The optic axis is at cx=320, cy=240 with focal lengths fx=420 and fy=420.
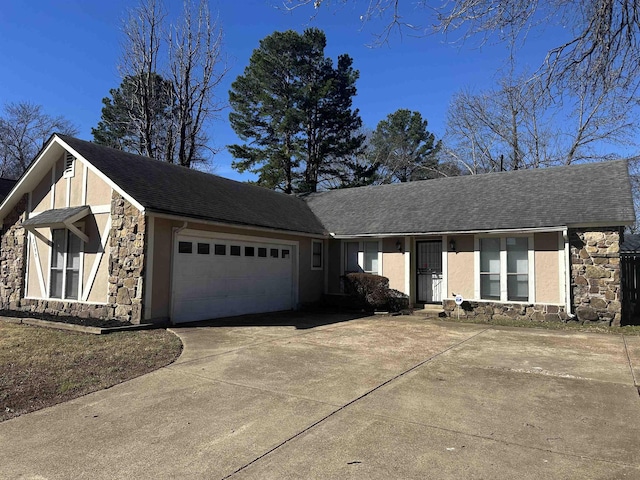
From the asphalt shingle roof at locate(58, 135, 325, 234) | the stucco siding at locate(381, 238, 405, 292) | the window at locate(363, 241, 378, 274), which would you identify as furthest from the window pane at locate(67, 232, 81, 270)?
the stucco siding at locate(381, 238, 405, 292)

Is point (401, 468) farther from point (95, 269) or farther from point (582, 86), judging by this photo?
point (95, 269)

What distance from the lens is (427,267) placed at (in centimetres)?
1383

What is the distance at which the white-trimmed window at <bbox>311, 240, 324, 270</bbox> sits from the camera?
49.3 ft

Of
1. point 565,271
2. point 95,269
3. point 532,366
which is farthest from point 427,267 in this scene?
point 95,269

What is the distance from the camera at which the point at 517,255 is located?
11680mm

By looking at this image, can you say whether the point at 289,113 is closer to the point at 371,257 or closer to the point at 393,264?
the point at 371,257

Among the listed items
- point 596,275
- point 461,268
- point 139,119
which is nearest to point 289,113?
point 139,119

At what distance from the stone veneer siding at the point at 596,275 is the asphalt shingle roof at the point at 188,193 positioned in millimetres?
7773

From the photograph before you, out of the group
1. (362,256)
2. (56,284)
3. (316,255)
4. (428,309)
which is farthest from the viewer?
(316,255)

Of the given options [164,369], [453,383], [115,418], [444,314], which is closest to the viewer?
[115,418]

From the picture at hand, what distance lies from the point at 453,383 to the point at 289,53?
85.1 feet

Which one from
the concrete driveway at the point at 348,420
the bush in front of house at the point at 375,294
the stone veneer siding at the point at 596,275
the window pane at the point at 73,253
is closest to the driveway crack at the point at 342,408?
the concrete driveway at the point at 348,420

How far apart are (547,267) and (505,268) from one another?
3.40ft

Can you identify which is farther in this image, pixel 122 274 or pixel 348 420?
pixel 122 274
